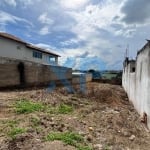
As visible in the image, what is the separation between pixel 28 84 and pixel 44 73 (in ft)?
8.90

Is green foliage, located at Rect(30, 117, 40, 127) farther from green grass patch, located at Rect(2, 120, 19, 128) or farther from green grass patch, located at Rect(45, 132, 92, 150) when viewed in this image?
green grass patch, located at Rect(45, 132, 92, 150)

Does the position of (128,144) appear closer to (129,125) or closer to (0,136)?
(129,125)

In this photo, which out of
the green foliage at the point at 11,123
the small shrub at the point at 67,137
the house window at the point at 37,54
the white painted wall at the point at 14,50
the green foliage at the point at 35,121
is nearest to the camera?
the small shrub at the point at 67,137

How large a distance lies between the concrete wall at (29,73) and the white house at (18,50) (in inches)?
188

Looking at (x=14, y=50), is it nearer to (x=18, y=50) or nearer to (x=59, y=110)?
(x=18, y=50)

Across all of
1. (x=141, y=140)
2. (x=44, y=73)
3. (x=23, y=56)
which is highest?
(x=23, y=56)

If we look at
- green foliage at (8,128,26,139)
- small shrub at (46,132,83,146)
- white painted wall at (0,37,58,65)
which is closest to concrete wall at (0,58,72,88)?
white painted wall at (0,37,58,65)

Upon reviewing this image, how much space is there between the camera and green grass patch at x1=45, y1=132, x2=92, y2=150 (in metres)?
5.25

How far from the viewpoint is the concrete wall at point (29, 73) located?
1518 cm

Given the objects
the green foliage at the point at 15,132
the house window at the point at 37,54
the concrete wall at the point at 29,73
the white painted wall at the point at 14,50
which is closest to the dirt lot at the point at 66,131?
the green foliage at the point at 15,132

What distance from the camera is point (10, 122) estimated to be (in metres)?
6.52

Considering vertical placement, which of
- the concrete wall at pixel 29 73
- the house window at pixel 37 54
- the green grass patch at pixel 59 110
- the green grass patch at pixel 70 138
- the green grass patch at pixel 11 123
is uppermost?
the house window at pixel 37 54

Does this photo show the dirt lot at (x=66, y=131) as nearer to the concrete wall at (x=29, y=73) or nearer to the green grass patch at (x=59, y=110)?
the green grass patch at (x=59, y=110)

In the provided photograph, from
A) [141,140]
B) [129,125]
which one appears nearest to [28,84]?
[129,125]
